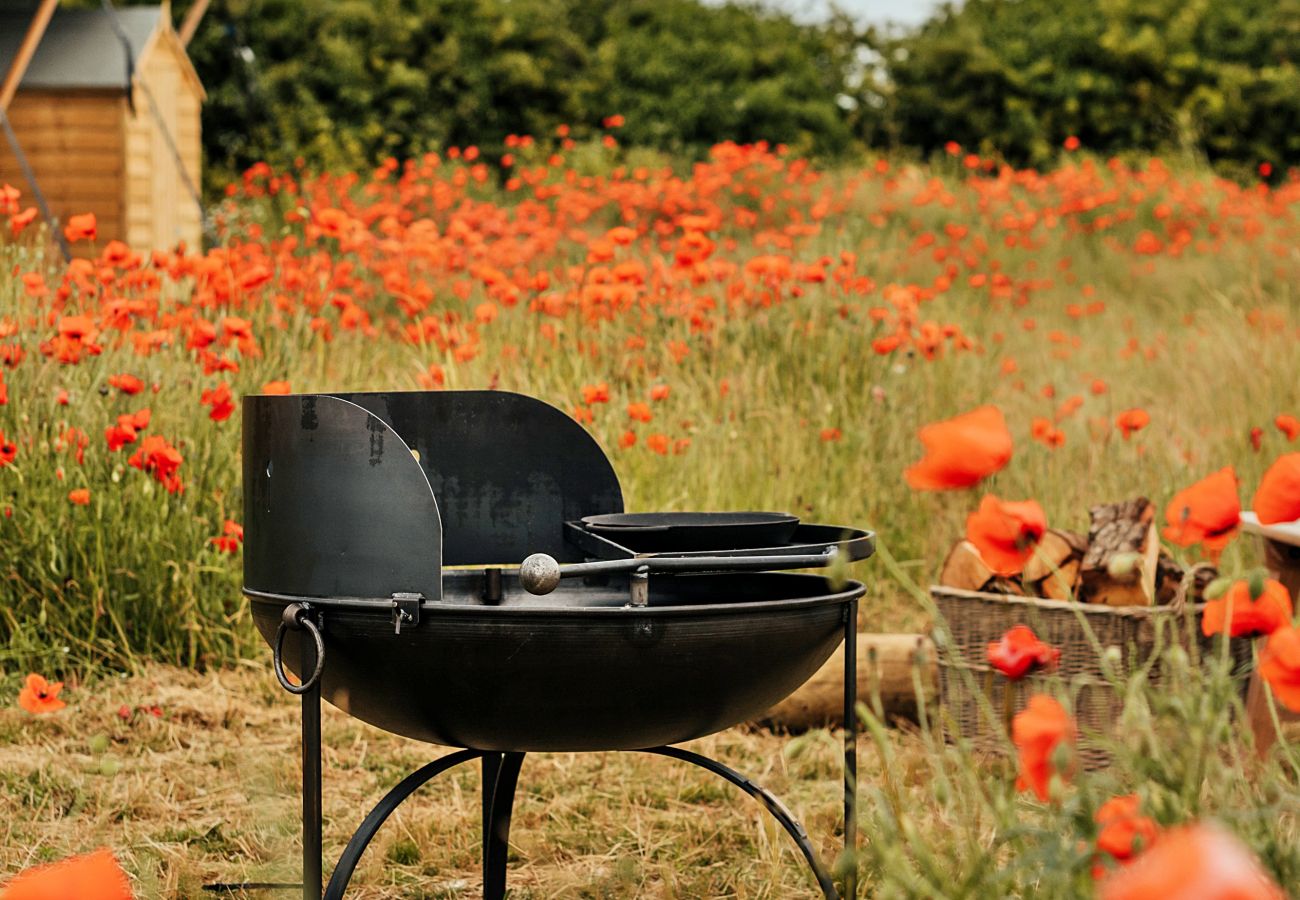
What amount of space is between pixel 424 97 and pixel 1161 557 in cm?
1102

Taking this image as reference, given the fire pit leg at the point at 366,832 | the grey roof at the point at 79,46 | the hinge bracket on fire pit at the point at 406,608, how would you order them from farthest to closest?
the grey roof at the point at 79,46 < the fire pit leg at the point at 366,832 < the hinge bracket on fire pit at the point at 406,608

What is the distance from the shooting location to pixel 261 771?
2.95m

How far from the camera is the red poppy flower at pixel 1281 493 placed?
1.25 m

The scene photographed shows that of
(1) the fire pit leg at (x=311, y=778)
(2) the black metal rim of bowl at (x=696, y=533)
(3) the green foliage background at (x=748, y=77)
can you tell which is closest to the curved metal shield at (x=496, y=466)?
(2) the black metal rim of bowl at (x=696, y=533)

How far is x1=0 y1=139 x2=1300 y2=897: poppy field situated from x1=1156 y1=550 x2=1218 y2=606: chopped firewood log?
0.89 feet

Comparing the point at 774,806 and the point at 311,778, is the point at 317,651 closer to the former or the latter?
the point at 311,778

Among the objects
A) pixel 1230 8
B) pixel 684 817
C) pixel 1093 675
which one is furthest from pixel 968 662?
pixel 1230 8

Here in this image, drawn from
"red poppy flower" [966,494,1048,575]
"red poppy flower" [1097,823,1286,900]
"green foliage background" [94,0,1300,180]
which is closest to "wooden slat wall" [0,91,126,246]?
"green foliage background" [94,0,1300,180]

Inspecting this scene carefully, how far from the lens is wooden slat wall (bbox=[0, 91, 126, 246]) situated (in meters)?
8.33

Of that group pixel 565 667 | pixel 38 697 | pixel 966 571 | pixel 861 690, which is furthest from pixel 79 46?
pixel 565 667

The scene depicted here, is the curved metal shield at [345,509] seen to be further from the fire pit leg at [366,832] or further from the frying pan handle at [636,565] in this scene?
the fire pit leg at [366,832]

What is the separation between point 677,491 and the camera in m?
4.07

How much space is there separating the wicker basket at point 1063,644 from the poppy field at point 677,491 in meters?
0.19

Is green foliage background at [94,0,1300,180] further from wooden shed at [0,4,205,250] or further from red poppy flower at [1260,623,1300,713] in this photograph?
red poppy flower at [1260,623,1300,713]
